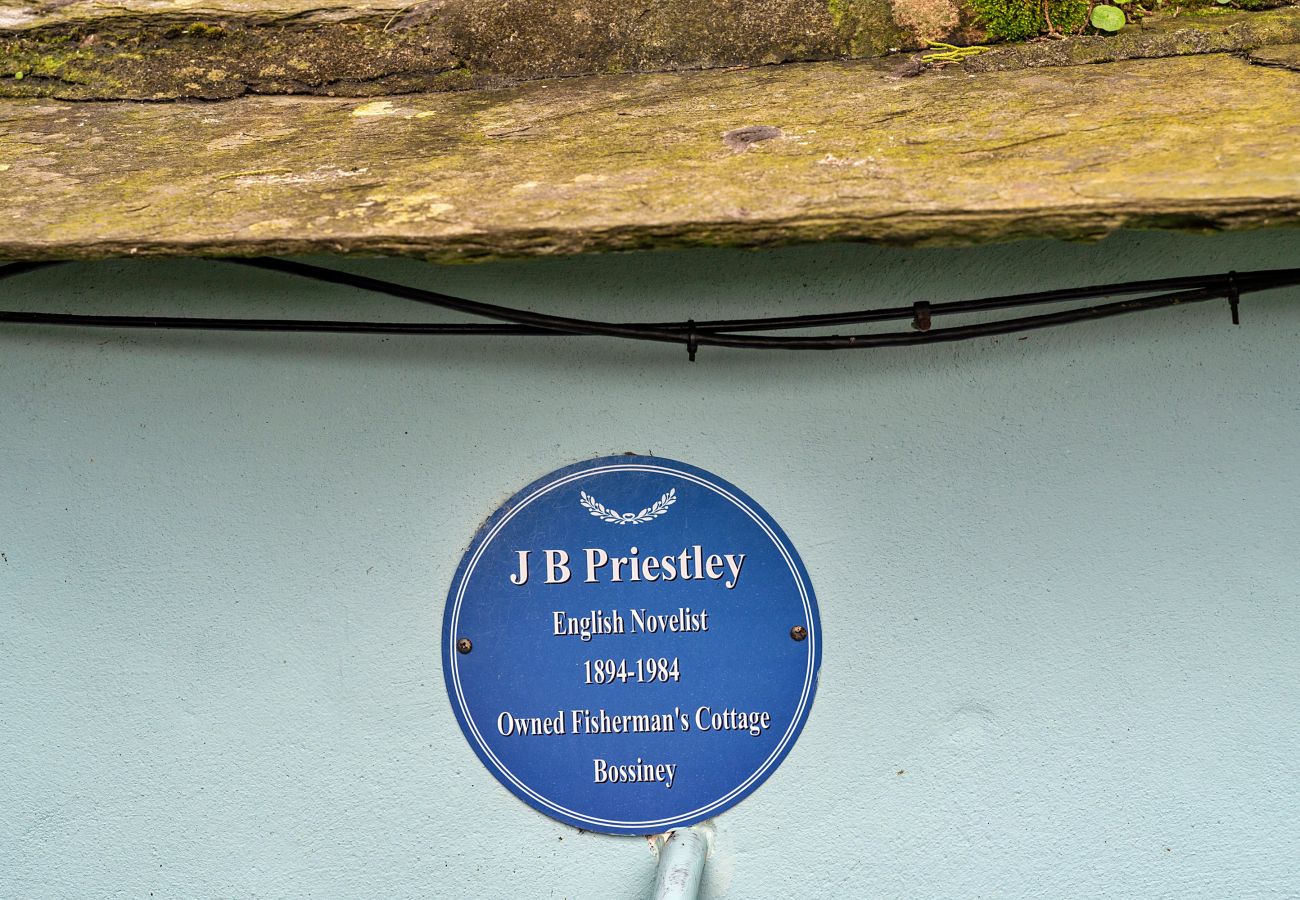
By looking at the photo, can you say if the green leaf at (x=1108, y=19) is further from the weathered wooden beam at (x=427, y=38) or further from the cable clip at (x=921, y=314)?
the cable clip at (x=921, y=314)

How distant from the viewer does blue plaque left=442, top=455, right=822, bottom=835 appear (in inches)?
91.3

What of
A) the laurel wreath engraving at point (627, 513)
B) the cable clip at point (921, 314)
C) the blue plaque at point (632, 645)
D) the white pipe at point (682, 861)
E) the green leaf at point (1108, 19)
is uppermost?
the green leaf at point (1108, 19)

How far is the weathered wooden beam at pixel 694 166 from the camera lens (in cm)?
166

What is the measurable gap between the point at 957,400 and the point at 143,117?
185 centimetres

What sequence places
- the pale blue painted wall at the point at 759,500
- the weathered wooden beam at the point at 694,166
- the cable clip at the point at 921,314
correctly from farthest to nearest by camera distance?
the pale blue painted wall at the point at 759,500 → the cable clip at the point at 921,314 → the weathered wooden beam at the point at 694,166

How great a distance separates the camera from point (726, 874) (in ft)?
7.61

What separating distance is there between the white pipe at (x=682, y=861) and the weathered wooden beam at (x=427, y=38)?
1.67m

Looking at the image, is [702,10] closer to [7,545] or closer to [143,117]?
[143,117]

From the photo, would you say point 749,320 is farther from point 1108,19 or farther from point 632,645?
point 1108,19

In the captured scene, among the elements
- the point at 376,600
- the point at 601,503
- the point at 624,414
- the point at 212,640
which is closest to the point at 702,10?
the point at 624,414

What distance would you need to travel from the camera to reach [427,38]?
7.71ft

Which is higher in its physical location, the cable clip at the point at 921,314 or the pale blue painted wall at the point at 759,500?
the cable clip at the point at 921,314

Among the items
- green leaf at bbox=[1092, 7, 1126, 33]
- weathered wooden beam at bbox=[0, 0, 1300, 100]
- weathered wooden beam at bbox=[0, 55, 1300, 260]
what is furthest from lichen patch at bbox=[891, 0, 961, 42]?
green leaf at bbox=[1092, 7, 1126, 33]

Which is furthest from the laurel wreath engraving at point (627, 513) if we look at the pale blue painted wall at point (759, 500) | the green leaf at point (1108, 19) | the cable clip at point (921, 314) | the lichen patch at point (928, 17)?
the green leaf at point (1108, 19)
